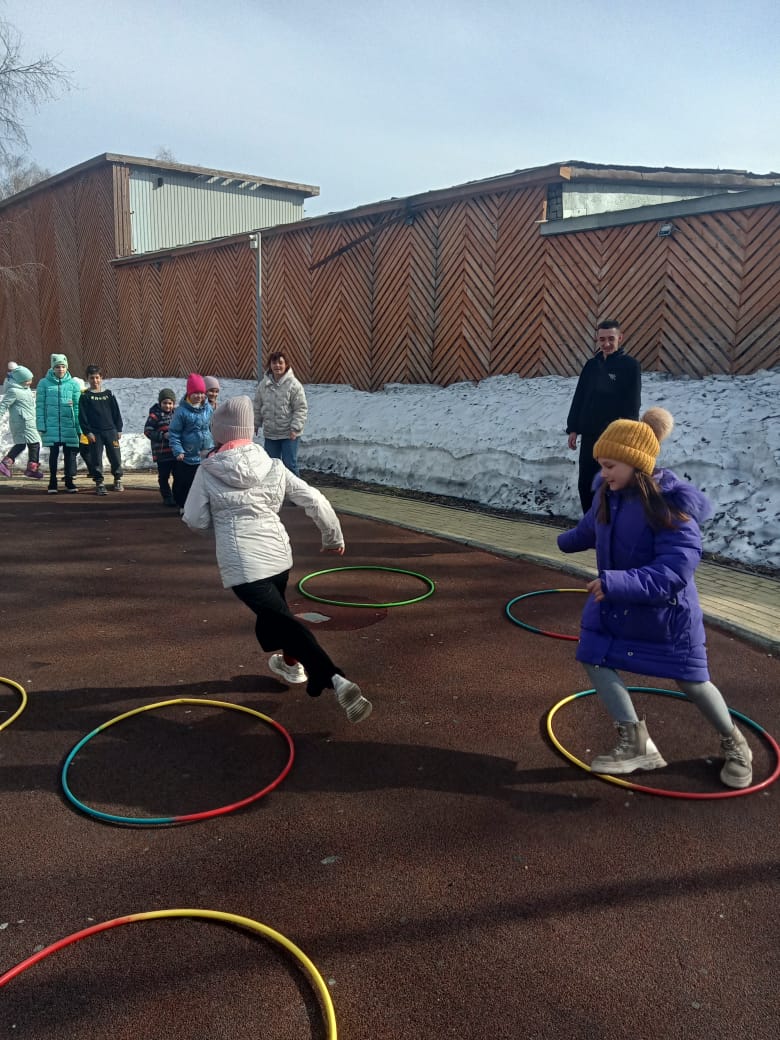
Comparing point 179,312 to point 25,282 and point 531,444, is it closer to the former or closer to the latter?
point 25,282

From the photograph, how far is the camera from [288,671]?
5.08 metres

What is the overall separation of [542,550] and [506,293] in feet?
23.0

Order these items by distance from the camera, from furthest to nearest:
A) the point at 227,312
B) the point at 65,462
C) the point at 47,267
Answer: the point at 47,267
the point at 227,312
the point at 65,462

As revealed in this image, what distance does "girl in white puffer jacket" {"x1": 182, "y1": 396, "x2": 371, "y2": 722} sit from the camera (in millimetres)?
4367

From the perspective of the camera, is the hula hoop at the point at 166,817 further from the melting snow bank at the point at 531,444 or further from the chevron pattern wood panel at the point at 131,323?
the chevron pattern wood panel at the point at 131,323

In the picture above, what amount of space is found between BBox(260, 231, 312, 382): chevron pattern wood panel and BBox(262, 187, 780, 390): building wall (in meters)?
0.04

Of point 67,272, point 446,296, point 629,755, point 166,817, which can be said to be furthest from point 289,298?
point 166,817

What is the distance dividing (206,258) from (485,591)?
16148 mm

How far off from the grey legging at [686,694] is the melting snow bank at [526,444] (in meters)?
4.59

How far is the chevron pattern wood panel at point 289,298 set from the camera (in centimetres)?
1781

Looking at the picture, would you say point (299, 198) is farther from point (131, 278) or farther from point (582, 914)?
point (582, 914)

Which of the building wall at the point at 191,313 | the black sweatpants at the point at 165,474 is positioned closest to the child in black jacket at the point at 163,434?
the black sweatpants at the point at 165,474

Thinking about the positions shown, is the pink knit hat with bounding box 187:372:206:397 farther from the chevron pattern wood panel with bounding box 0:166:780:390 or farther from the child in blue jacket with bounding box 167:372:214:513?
the chevron pattern wood panel with bounding box 0:166:780:390

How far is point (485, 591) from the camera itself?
23.5 feet
